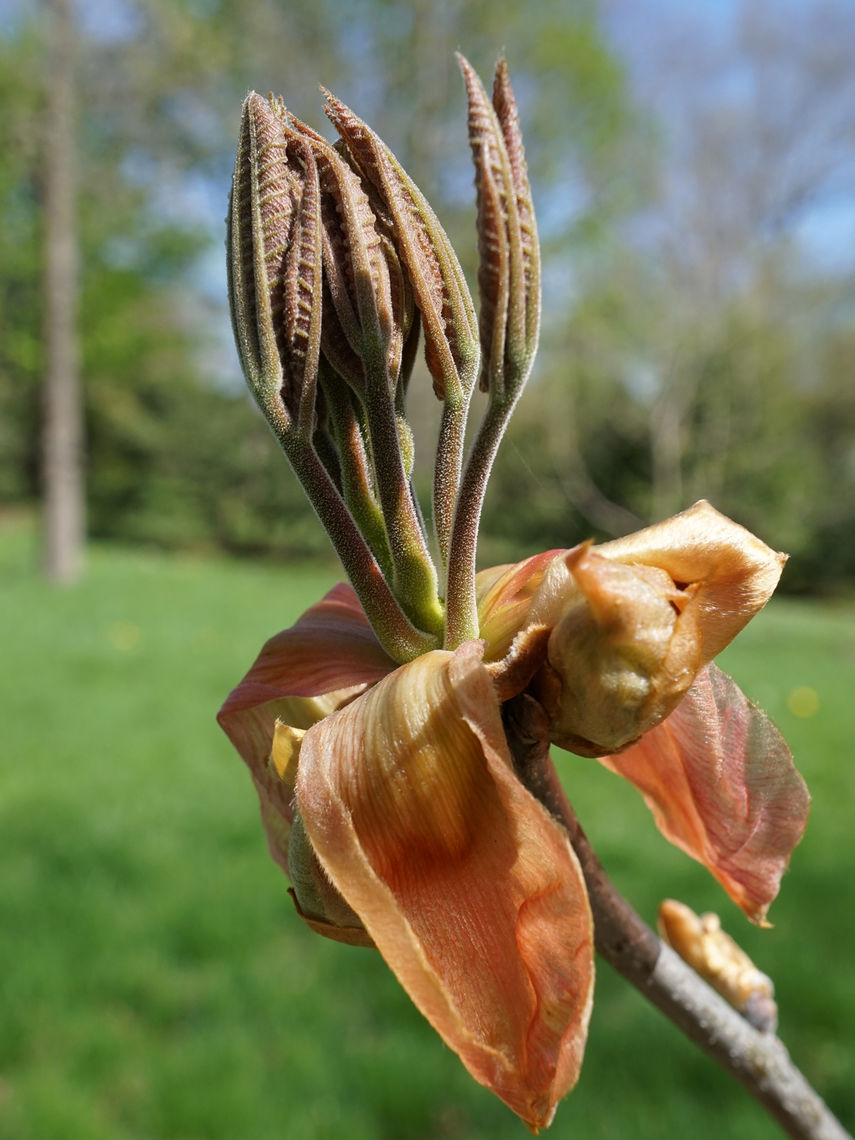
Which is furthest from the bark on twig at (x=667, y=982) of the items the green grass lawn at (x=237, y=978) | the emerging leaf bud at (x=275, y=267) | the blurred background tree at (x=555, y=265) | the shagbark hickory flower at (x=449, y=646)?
the blurred background tree at (x=555, y=265)

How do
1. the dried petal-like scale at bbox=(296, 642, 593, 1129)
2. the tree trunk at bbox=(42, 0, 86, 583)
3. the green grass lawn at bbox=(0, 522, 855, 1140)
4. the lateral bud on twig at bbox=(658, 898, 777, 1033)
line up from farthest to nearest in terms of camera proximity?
the tree trunk at bbox=(42, 0, 86, 583), the green grass lawn at bbox=(0, 522, 855, 1140), the lateral bud on twig at bbox=(658, 898, 777, 1033), the dried petal-like scale at bbox=(296, 642, 593, 1129)

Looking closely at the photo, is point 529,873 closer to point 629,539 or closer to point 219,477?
point 629,539

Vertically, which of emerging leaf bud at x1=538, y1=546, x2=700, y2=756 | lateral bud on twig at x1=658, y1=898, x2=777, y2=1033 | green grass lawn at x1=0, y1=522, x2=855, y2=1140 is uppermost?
emerging leaf bud at x1=538, y1=546, x2=700, y2=756

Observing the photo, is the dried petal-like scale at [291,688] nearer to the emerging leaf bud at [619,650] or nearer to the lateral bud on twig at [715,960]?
the emerging leaf bud at [619,650]

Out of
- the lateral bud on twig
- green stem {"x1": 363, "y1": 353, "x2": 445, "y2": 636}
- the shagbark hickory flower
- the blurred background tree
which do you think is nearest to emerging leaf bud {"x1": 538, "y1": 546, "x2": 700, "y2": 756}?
the shagbark hickory flower

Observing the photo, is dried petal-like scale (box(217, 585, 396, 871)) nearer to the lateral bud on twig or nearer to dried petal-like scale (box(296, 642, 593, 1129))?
dried petal-like scale (box(296, 642, 593, 1129))

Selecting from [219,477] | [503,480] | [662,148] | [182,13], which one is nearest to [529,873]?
[182,13]

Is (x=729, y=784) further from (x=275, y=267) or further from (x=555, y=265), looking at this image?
(x=555, y=265)
